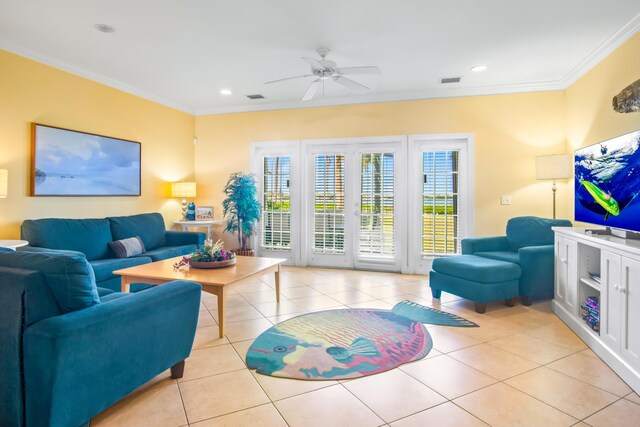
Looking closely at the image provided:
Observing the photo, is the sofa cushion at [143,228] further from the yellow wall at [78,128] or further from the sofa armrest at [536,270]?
the sofa armrest at [536,270]

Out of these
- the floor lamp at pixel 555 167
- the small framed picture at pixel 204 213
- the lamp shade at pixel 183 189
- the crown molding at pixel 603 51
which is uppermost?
the crown molding at pixel 603 51

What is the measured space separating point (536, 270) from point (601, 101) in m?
1.95

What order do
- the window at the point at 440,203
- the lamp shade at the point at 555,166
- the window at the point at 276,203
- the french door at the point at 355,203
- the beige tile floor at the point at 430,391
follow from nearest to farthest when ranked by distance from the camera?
the beige tile floor at the point at 430,391, the lamp shade at the point at 555,166, the window at the point at 440,203, the french door at the point at 355,203, the window at the point at 276,203

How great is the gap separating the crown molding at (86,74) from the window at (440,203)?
13.4 feet

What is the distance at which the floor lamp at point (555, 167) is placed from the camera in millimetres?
4344

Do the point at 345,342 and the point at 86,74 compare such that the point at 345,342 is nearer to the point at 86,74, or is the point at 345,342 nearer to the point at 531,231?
the point at 531,231

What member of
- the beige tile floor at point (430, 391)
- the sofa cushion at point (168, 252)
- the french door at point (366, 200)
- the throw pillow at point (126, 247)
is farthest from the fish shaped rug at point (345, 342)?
the throw pillow at point (126, 247)

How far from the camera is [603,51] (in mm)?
3738

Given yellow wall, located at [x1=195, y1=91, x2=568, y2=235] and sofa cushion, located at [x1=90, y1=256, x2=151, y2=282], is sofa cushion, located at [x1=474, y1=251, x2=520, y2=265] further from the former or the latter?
sofa cushion, located at [x1=90, y1=256, x2=151, y2=282]

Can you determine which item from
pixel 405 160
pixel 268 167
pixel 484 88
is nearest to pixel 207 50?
pixel 268 167

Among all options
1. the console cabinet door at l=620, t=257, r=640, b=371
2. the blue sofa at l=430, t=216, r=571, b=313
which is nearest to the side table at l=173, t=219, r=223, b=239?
the blue sofa at l=430, t=216, r=571, b=313

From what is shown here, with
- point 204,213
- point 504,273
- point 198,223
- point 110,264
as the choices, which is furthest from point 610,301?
point 204,213

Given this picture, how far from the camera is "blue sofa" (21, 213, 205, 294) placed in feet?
12.1

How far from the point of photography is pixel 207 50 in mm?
3857
